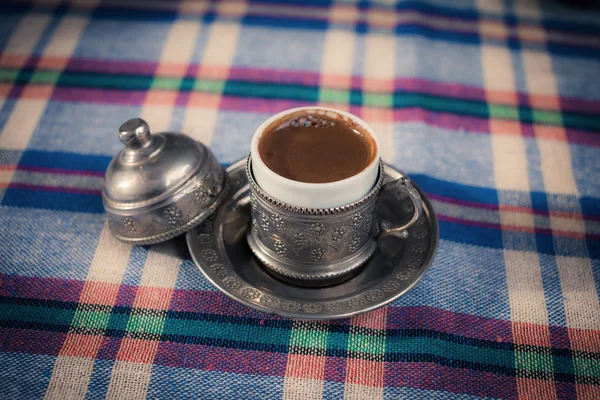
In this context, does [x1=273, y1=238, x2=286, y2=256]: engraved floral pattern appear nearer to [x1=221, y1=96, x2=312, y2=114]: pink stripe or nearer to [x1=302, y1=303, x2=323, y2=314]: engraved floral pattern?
[x1=302, y1=303, x2=323, y2=314]: engraved floral pattern

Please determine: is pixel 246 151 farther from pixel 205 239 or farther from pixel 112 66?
pixel 112 66

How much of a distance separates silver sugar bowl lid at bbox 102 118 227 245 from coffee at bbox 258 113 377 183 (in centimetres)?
15

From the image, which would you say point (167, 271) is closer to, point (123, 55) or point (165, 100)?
point (165, 100)

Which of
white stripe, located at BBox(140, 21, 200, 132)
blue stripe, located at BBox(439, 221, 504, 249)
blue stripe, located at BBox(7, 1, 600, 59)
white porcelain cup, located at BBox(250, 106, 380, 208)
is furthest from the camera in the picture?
blue stripe, located at BBox(7, 1, 600, 59)

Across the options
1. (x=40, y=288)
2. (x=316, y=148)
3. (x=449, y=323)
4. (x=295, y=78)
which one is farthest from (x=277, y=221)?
(x=295, y=78)

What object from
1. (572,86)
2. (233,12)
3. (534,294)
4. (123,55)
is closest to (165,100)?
(123,55)

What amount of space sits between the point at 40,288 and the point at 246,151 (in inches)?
20.8

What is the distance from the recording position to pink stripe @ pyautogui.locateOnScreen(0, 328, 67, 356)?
2.69 feet

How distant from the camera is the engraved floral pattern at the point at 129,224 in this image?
2.91 ft

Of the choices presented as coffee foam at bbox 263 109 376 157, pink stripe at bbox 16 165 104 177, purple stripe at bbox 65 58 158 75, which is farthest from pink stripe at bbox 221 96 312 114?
coffee foam at bbox 263 109 376 157

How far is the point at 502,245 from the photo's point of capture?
1.01m

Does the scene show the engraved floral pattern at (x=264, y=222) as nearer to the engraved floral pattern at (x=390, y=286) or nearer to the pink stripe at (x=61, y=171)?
the engraved floral pattern at (x=390, y=286)

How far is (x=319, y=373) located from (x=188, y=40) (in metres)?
1.12

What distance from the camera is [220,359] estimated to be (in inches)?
32.2
